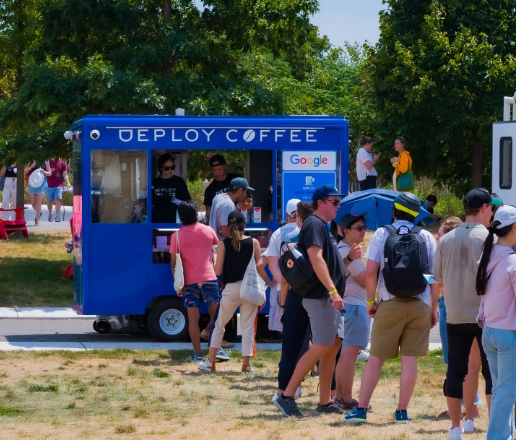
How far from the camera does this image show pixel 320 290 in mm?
7523

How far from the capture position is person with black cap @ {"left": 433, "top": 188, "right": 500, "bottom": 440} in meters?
6.75

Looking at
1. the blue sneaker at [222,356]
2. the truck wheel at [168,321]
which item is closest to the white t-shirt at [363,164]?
the truck wheel at [168,321]

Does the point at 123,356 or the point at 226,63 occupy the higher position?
the point at 226,63

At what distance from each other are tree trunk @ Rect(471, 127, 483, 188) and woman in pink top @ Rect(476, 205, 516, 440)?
19.8m

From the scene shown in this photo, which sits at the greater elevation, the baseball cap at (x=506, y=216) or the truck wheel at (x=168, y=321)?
the baseball cap at (x=506, y=216)

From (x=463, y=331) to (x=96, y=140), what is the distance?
6189mm

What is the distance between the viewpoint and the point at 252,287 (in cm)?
975

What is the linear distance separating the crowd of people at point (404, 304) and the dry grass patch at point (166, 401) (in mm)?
290

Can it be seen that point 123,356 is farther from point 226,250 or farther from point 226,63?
point 226,63

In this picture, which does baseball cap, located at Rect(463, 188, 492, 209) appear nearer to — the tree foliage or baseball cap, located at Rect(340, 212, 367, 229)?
baseball cap, located at Rect(340, 212, 367, 229)

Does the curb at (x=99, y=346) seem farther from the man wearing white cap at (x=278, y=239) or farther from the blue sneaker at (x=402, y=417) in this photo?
the blue sneaker at (x=402, y=417)

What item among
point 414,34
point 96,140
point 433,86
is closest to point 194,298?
point 96,140

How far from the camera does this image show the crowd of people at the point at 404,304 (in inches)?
241

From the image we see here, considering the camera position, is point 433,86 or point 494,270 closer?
point 494,270
